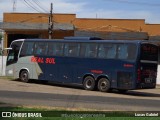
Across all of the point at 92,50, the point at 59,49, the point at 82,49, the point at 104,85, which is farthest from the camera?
the point at 59,49

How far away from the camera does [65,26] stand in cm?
4844

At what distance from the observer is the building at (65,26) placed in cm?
4821

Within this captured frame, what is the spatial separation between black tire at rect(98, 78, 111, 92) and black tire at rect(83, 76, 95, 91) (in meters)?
0.43

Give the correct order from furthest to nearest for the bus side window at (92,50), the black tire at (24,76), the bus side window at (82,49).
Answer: the black tire at (24,76), the bus side window at (82,49), the bus side window at (92,50)

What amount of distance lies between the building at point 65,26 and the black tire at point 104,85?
67.8 feet

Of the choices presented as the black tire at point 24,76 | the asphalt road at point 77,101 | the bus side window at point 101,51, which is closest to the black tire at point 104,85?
the bus side window at point 101,51

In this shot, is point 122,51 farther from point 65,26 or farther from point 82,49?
point 65,26

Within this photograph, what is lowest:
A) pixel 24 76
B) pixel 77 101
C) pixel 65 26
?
pixel 77 101

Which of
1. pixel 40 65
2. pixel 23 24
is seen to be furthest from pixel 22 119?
pixel 23 24

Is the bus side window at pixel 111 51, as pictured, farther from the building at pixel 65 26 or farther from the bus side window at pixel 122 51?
the building at pixel 65 26

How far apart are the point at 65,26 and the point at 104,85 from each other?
23.2 m

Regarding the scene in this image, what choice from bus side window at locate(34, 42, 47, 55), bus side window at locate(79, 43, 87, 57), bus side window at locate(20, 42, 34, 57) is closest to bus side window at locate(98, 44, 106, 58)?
bus side window at locate(79, 43, 87, 57)

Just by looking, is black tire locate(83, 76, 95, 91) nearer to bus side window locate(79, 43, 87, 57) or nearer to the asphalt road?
bus side window locate(79, 43, 87, 57)

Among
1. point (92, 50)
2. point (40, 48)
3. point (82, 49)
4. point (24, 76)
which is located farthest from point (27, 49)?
point (92, 50)
